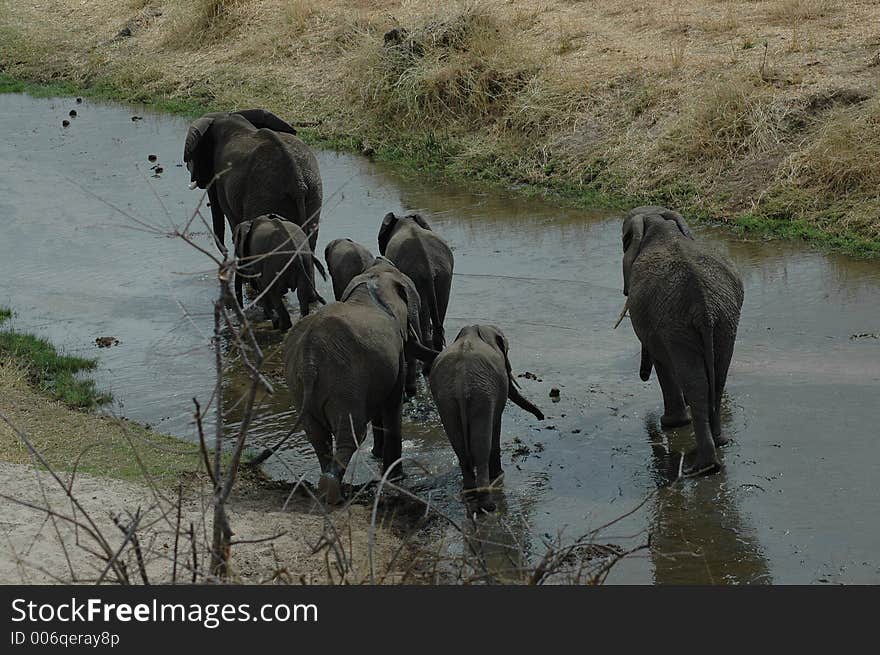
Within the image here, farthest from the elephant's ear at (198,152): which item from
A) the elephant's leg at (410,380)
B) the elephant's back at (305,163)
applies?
the elephant's leg at (410,380)

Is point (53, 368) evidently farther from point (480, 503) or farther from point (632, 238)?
point (632, 238)

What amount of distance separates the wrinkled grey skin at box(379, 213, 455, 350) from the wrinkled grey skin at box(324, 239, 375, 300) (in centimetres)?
20

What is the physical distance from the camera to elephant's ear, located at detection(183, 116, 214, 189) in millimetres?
12602

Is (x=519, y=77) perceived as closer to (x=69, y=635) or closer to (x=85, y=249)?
(x=85, y=249)

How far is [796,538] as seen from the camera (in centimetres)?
715

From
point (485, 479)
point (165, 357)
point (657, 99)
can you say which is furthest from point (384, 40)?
point (485, 479)

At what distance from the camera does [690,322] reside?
26.0 feet

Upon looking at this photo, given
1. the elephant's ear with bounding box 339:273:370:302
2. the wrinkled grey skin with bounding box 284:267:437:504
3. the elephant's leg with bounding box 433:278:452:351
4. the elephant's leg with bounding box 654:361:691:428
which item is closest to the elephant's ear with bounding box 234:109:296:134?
the elephant's leg with bounding box 433:278:452:351

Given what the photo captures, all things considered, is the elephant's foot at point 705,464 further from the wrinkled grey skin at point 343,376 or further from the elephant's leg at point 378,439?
the elephant's leg at point 378,439

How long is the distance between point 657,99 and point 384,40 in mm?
4453

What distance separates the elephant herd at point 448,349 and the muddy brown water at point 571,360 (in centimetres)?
32

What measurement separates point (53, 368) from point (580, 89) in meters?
8.06

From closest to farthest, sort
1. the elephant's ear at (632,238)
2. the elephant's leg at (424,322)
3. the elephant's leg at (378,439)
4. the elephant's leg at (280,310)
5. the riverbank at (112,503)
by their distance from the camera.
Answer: the riverbank at (112,503), the elephant's leg at (378,439), the elephant's ear at (632,238), the elephant's leg at (424,322), the elephant's leg at (280,310)

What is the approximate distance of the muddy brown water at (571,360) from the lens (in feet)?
24.1
